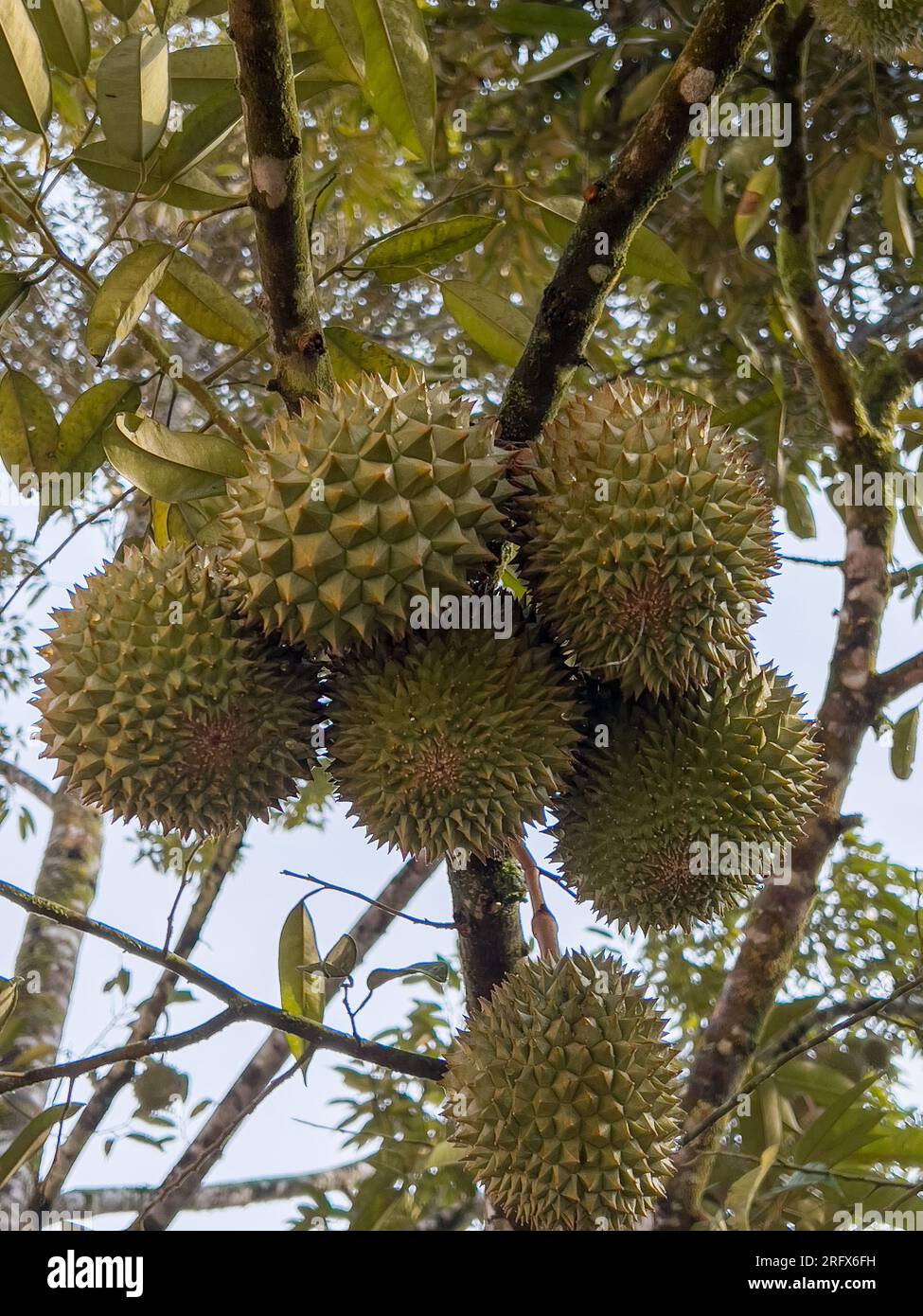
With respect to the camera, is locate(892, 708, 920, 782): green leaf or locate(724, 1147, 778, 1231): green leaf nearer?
locate(724, 1147, 778, 1231): green leaf

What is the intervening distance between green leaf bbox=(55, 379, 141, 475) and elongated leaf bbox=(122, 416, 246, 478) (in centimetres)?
28

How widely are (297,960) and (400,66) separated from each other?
1530 millimetres

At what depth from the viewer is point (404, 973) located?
1.73 m

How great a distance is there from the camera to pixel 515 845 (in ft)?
5.50

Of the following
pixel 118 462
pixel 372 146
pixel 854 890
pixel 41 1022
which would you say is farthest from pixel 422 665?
pixel 854 890

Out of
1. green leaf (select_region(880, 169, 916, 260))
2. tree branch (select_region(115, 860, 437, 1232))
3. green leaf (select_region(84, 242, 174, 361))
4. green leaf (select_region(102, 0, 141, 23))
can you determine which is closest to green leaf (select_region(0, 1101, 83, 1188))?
tree branch (select_region(115, 860, 437, 1232))

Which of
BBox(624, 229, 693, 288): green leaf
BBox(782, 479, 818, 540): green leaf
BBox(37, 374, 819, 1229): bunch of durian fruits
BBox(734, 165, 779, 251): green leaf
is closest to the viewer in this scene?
BBox(37, 374, 819, 1229): bunch of durian fruits

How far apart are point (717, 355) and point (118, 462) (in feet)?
8.50

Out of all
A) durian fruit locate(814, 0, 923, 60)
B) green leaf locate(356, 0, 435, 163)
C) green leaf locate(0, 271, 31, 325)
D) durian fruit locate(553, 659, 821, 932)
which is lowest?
durian fruit locate(553, 659, 821, 932)

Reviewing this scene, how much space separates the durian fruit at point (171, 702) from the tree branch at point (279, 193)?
1.10 ft

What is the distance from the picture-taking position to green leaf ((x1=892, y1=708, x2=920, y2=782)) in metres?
2.82

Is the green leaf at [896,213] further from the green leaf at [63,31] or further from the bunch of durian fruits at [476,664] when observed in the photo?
the green leaf at [63,31]

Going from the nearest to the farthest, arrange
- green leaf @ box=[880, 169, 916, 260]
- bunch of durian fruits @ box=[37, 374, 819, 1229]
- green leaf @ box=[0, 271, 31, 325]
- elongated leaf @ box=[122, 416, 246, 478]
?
bunch of durian fruits @ box=[37, 374, 819, 1229], elongated leaf @ box=[122, 416, 246, 478], green leaf @ box=[0, 271, 31, 325], green leaf @ box=[880, 169, 916, 260]

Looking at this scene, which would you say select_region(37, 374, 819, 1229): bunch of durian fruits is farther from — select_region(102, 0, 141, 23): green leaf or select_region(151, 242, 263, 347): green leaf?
select_region(102, 0, 141, 23): green leaf
